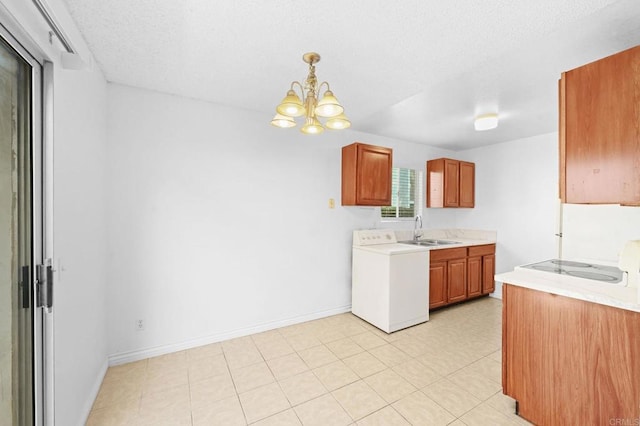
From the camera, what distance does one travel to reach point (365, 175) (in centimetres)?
317

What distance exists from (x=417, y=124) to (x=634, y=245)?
7.64 feet

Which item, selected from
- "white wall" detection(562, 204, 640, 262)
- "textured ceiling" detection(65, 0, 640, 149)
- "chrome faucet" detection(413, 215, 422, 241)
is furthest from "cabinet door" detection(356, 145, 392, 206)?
"white wall" detection(562, 204, 640, 262)

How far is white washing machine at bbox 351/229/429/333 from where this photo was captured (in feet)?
9.18

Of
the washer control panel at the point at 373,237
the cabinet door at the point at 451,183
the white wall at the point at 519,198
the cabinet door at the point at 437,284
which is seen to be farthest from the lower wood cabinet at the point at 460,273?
the cabinet door at the point at 451,183

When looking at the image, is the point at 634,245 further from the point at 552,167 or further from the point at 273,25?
the point at 552,167

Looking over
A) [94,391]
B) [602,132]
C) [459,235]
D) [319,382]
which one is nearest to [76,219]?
[94,391]

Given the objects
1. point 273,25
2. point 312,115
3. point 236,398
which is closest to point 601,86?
point 312,115

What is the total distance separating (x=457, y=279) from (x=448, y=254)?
0.42 meters

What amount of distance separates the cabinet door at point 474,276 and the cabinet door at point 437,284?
0.57 m

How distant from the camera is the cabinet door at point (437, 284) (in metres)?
3.30

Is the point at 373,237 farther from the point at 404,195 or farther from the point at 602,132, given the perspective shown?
the point at 602,132

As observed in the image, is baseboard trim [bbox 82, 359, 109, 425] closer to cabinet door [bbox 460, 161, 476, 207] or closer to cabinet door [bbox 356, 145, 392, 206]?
cabinet door [bbox 356, 145, 392, 206]

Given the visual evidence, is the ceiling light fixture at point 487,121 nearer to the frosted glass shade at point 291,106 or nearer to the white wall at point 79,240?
the frosted glass shade at point 291,106

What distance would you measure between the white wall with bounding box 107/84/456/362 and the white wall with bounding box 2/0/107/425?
216mm
